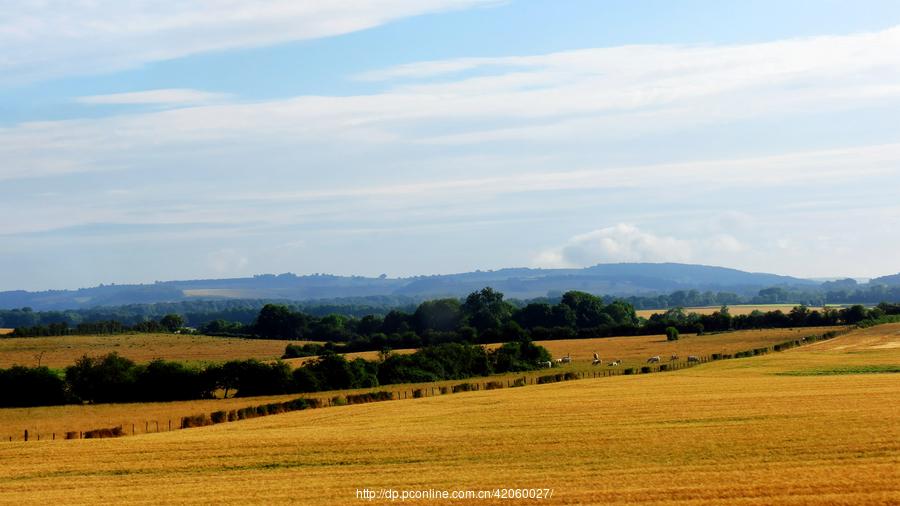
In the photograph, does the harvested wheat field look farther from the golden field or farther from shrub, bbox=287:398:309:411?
A: the golden field

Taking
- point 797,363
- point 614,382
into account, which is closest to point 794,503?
point 614,382

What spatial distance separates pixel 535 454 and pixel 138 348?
108 m

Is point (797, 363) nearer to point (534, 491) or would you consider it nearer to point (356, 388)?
point (356, 388)

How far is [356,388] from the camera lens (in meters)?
83.6

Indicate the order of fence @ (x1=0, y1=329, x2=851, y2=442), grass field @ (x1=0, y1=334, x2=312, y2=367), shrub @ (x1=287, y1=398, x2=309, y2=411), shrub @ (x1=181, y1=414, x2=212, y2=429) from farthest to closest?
grass field @ (x1=0, y1=334, x2=312, y2=367)
shrub @ (x1=287, y1=398, x2=309, y2=411)
shrub @ (x1=181, y1=414, x2=212, y2=429)
fence @ (x1=0, y1=329, x2=851, y2=442)

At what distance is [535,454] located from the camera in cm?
3503

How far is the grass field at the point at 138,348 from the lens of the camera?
4628 inches

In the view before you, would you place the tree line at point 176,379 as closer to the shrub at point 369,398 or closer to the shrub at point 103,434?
the shrub at point 369,398

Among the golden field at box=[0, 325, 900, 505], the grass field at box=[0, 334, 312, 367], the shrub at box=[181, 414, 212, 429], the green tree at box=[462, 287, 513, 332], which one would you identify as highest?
the green tree at box=[462, 287, 513, 332]

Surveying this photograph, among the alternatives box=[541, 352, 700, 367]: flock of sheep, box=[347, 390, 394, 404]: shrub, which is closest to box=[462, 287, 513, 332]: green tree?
box=[541, 352, 700, 367]: flock of sheep

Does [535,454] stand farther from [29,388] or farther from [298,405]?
[29,388]

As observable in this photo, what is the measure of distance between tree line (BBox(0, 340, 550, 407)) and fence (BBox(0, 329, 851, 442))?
7.09 meters

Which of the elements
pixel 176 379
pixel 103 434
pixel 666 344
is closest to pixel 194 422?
pixel 103 434

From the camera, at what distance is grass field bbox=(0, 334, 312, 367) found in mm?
117556
